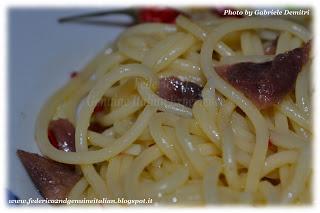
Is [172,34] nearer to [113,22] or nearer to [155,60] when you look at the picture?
[155,60]

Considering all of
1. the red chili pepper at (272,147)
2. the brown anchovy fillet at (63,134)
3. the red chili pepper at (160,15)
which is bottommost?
the brown anchovy fillet at (63,134)

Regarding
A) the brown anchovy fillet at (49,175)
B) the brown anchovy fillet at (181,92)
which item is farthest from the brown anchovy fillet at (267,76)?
the brown anchovy fillet at (49,175)

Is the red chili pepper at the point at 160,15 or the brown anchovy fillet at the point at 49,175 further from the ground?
the red chili pepper at the point at 160,15

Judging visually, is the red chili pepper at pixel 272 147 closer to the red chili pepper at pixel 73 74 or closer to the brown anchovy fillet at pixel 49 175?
the brown anchovy fillet at pixel 49 175

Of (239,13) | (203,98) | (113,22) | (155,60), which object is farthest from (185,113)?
(113,22)

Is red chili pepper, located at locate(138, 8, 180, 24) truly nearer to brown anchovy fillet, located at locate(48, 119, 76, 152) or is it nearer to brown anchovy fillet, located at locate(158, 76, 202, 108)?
brown anchovy fillet, located at locate(158, 76, 202, 108)

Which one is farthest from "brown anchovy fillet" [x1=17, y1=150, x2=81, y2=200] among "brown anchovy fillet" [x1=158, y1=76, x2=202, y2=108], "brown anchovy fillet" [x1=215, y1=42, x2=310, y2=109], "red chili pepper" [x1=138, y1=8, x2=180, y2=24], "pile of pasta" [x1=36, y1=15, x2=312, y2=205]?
"red chili pepper" [x1=138, y1=8, x2=180, y2=24]
